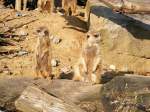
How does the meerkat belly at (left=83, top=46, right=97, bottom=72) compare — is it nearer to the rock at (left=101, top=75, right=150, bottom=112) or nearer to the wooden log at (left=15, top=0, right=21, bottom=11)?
the rock at (left=101, top=75, right=150, bottom=112)

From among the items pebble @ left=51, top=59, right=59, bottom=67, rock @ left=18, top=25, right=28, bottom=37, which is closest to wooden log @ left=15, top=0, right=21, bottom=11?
rock @ left=18, top=25, right=28, bottom=37

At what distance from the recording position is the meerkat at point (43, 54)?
27.5 feet

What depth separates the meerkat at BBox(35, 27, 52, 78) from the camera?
27.5 feet

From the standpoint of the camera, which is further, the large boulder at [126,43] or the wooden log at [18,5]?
the wooden log at [18,5]

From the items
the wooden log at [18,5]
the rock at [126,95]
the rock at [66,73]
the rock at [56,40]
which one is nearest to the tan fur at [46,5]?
the wooden log at [18,5]

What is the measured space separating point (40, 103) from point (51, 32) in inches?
197

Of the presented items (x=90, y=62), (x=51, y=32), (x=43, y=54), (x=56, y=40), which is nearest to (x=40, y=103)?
(x=43, y=54)

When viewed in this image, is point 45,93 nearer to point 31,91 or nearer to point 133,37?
point 31,91

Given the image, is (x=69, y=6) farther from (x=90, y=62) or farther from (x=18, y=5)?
(x=90, y=62)

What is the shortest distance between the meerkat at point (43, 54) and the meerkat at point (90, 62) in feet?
1.74

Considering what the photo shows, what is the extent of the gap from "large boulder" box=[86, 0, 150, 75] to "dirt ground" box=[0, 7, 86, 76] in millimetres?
734

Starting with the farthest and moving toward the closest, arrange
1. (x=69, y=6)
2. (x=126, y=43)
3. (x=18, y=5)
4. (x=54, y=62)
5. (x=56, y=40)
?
1. (x=18, y=5)
2. (x=69, y=6)
3. (x=56, y=40)
4. (x=126, y=43)
5. (x=54, y=62)

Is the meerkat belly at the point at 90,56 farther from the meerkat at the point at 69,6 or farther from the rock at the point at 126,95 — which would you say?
the meerkat at the point at 69,6

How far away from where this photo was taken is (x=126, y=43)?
987 centimetres
